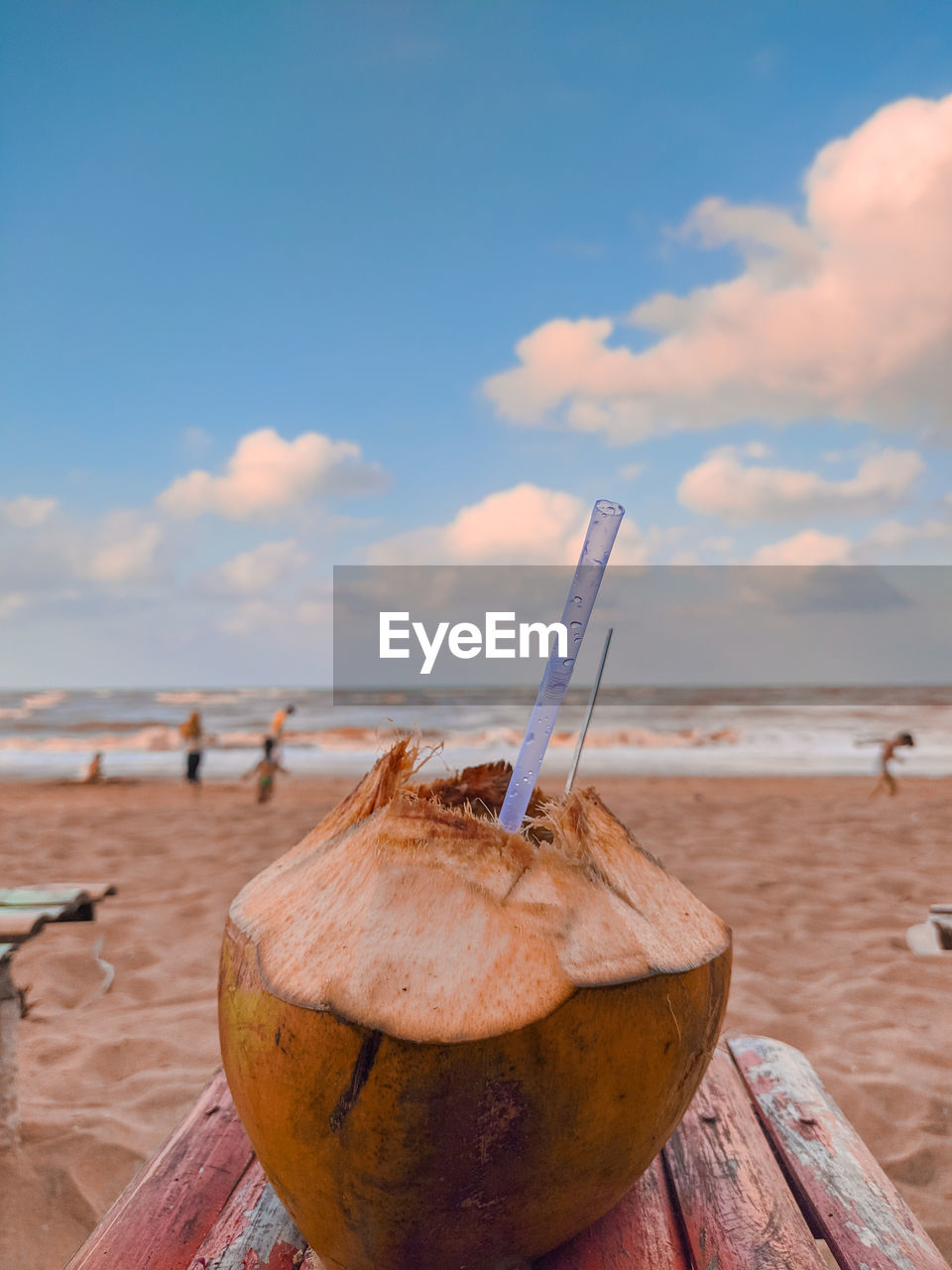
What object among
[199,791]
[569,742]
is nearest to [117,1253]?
[199,791]

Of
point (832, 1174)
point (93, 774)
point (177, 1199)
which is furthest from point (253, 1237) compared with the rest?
point (93, 774)

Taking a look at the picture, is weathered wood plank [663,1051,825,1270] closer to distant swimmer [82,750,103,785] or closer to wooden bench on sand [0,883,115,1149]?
wooden bench on sand [0,883,115,1149]

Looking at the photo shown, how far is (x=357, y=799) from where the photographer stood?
104 cm

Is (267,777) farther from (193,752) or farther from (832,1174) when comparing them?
(832,1174)

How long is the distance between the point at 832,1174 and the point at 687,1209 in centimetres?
26

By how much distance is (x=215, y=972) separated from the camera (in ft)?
10.3

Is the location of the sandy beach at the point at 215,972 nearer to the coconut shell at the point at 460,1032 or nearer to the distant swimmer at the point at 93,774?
the coconut shell at the point at 460,1032

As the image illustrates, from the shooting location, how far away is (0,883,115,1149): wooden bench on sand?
1827mm

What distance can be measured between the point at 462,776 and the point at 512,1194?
1.76 feet

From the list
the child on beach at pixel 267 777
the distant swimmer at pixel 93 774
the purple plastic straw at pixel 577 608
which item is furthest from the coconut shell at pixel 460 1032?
the distant swimmer at pixel 93 774

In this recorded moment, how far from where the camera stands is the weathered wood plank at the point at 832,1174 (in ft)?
3.37

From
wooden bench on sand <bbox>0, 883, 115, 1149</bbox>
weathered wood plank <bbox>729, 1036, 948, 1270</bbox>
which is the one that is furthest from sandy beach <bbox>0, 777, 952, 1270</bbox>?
weathered wood plank <bbox>729, 1036, 948, 1270</bbox>

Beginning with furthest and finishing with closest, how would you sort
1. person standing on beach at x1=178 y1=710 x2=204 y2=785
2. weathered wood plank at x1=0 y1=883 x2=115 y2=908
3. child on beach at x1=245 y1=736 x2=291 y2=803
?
person standing on beach at x1=178 y1=710 x2=204 y2=785
child on beach at x1=245 y1=736 x2=291 y2=803
weathered wood plank at x1=0 y1=883 x2=115 y2=908

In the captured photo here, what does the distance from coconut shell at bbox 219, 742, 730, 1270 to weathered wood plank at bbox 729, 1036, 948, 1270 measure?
36cm
